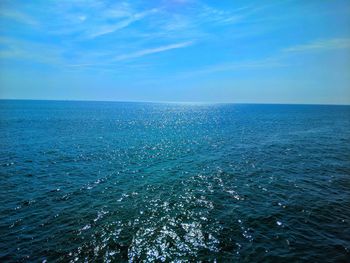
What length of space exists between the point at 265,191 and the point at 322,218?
724 cm

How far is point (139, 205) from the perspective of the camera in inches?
963

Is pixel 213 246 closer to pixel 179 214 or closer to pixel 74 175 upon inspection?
pixel 179 214

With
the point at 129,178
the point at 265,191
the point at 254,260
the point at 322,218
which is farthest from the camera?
the point at 129,178

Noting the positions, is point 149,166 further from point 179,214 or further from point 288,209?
point 288,209

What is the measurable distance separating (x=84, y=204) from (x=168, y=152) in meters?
28.2

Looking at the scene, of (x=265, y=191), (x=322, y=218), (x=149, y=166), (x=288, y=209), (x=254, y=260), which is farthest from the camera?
(x=149, y=166)

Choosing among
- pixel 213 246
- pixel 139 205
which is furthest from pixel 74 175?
pixel 213 246

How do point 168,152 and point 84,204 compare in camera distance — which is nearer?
point 84,204

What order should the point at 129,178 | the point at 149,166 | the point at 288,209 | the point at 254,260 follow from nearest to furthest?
the point at 254,260, the point at 288,209, the point at 129,178, the point at 149,166

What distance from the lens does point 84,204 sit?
24.4 m

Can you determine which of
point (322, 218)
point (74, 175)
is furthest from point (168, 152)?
point (322, 218)

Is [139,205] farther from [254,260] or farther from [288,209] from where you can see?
[288,209]

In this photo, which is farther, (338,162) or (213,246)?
(338,162)

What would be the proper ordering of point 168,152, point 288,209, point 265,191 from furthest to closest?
point 168,152 < point 265,191 < point 288,209
